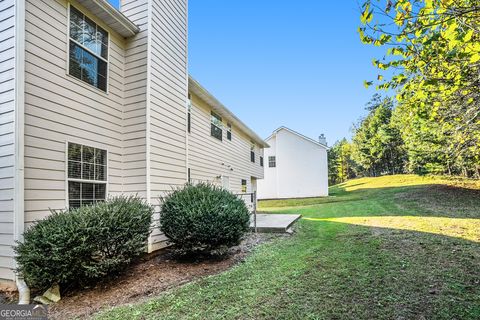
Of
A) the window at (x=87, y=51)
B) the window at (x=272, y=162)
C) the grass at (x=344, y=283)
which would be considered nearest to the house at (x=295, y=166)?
the window at (x=272, y=162)

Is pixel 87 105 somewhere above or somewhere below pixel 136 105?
below

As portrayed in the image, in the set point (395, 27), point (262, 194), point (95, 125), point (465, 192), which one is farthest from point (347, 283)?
point (262, 194)

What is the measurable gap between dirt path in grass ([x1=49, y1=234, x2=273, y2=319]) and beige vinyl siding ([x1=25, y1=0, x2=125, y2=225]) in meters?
1.51

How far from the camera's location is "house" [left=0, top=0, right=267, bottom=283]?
4.18 metres

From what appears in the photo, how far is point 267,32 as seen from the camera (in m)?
12.2

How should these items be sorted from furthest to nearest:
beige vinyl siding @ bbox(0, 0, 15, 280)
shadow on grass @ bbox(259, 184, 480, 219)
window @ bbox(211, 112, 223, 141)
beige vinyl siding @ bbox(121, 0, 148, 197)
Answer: window @ bbox(211, 112, 223, 141) < shadow on grass @ bbox(259, 184, 480, 219) < beige vinyl siding @ bbox(121, 0, 148, 197) < beige vinyl siding @ bbox(0, 0, 15, 280)

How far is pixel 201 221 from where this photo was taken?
17.8ft

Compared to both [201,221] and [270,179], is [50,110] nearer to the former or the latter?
[201,221]

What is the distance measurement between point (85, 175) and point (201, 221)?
2450mm

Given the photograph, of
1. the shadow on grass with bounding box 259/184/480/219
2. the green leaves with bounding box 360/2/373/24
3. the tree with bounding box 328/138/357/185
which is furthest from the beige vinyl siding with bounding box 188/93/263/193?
the tree with bounding box 328/138/357/185

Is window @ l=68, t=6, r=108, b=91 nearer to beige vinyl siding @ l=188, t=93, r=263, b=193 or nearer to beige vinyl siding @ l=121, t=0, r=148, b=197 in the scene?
beige vinyl siding @ l=121, t=0, r=148, b=197

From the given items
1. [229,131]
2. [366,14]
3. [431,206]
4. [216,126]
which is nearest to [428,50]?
[366,14]

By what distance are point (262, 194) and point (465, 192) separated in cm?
1605

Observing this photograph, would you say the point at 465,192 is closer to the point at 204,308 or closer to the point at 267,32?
the point at 267,32
